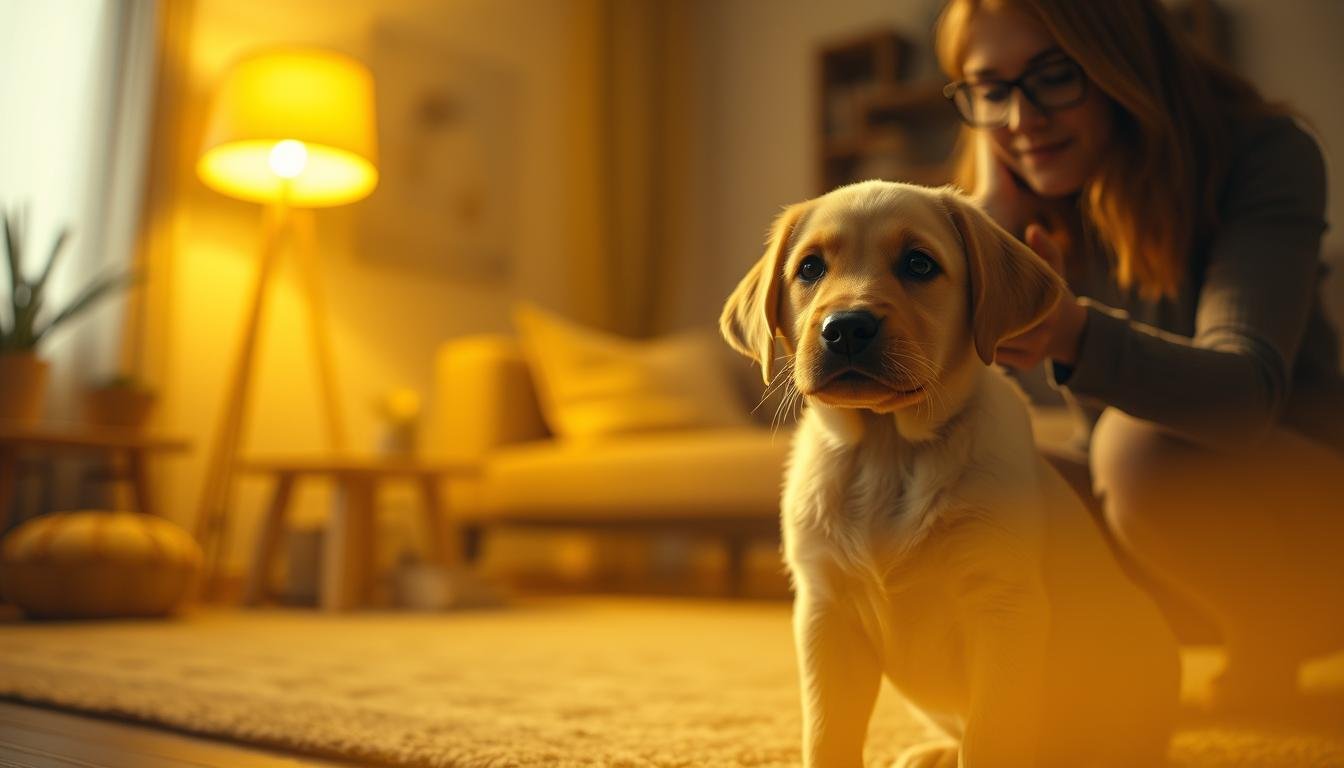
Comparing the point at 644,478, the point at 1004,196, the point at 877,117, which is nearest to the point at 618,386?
the point at 644,478

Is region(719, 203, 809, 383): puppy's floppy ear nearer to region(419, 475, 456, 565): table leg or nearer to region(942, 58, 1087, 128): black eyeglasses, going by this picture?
region(942, 58, 1087, 128): black eyeglasses

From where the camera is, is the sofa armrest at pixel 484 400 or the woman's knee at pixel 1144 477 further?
the sofa armrest at pixel 484 400

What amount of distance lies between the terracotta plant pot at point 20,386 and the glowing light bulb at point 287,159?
96cm

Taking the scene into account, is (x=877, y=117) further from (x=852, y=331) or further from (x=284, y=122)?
(x=852, y=331)

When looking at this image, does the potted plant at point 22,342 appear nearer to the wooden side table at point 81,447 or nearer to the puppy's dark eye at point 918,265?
the wooden side table at point 81,447

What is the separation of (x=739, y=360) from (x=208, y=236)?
2180 millimetres

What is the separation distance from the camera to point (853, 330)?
2.91 feet

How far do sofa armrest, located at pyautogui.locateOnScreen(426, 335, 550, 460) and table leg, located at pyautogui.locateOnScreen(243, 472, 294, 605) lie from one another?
33.7 inches

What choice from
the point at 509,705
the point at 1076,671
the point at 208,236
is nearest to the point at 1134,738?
the point at 1076,671

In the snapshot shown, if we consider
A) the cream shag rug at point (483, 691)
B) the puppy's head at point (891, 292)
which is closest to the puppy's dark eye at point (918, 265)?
the puppy's head at point (891, 292)

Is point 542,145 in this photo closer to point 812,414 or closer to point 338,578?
point 338,578

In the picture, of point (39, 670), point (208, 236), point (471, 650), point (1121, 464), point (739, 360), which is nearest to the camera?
point (1121, 464)

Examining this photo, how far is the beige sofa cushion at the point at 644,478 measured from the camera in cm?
315

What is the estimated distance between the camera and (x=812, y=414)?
106cm
